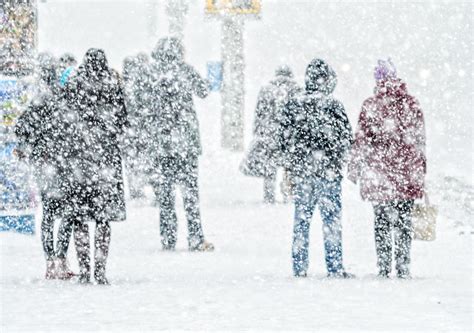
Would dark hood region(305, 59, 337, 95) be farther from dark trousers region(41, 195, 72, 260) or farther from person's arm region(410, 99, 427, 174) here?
dark trousers region(41, 195, 72, 260)

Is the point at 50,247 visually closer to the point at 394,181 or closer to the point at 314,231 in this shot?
the point at 394,181

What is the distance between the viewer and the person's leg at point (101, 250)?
28.3ft

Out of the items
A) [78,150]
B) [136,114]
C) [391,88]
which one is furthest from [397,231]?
[136,114]

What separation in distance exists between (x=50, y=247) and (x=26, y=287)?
665mm

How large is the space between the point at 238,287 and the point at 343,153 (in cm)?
142

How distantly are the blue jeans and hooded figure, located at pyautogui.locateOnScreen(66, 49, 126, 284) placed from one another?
1479 mm

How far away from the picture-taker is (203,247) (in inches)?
433

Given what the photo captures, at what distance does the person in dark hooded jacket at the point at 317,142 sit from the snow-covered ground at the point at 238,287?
2.05 feet

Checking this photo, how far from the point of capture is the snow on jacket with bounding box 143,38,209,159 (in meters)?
10.7

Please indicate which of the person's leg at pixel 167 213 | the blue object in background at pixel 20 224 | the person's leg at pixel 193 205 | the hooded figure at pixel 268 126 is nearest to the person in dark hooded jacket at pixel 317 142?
the person's leg at pixel 193 205

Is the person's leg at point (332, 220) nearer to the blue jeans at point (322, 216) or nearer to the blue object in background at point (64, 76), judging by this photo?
the blue jeans at point (322, 216)

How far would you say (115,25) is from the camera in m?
56.8

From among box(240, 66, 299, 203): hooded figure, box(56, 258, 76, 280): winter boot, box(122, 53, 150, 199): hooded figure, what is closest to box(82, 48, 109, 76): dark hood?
Answer: box(56, 258, 76, 280): winter boot

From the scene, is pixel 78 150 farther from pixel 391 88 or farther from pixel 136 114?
pixel 136 114
